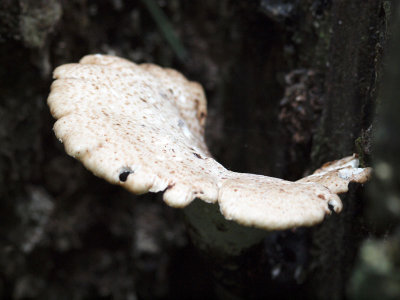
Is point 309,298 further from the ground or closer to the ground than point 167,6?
closer to the ground

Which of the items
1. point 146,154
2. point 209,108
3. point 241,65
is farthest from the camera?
point 209,108

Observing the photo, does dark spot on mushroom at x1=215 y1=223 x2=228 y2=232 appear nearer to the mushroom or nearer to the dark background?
the mushroom

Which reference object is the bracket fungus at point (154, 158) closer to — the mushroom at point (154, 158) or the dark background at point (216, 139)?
the mushroom at point (154, 158)

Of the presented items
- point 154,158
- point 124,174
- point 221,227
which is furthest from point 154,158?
point 221,227

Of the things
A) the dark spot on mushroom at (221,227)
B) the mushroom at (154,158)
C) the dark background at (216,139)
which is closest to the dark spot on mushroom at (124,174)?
the mushroom at (154,158)

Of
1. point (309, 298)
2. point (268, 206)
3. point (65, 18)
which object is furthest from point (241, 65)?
point (268, 206)

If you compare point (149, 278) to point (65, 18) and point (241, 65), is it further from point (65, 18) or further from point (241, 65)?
point (65, 18)

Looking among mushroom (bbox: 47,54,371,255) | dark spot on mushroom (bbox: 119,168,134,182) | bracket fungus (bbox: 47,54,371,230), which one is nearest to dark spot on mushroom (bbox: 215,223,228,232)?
mushroom (bbox: 47,54,371,255)
